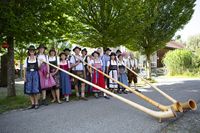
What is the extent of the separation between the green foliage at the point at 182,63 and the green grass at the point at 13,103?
23.3 metres

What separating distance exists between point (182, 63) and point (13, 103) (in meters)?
24.5

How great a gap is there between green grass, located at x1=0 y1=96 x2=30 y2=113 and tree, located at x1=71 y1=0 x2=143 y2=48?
21.0 feet

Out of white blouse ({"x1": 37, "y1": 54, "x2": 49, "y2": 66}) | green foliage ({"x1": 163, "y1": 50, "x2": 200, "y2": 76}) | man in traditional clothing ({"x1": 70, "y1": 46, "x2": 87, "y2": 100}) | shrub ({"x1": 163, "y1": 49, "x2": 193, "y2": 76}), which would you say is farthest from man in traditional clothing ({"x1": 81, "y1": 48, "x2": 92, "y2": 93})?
shrub ({"x1": 163, "y1": 49, "x2": 193, "y2": 76})

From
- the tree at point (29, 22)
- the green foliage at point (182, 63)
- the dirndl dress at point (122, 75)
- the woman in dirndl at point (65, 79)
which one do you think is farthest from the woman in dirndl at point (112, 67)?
the green foliage at point (182, 63)

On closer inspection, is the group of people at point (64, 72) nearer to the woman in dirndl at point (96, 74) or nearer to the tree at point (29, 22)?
the woman in dirndl at point (96, 74)

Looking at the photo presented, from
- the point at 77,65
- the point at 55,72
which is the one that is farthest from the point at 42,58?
the point at 77,65

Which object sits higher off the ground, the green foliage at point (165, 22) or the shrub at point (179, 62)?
the green foliage at point (165, 22)

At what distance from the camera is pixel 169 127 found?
6750mm

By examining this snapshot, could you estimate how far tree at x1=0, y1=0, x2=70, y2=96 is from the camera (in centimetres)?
1062

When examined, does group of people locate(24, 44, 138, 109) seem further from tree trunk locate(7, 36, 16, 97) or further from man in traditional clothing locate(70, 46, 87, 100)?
tree trunk locate(7, 36, 16, 97)

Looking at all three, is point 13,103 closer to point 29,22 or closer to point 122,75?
point 29,22

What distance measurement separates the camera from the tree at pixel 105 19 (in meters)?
16.9

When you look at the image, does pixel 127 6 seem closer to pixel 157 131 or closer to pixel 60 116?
pixel 60 116

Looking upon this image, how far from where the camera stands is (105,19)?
56.1 feet
